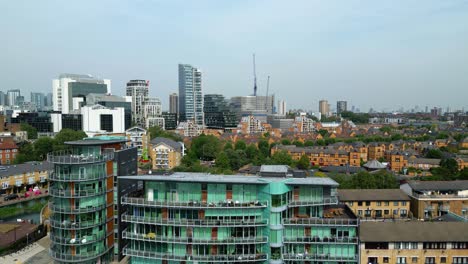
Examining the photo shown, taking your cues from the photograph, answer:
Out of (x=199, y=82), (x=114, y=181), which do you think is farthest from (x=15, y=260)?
(x=199, y=82)

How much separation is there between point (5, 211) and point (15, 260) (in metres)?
19.3

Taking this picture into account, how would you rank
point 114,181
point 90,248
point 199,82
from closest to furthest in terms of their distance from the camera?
1. point 90,248
2. point 114,181
3. point 199,82

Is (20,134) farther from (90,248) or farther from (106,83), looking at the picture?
(90,248)

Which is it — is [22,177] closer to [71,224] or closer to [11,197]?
[11,197]

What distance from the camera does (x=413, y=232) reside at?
23.1 metres

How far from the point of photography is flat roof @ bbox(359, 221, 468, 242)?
73.9 ft

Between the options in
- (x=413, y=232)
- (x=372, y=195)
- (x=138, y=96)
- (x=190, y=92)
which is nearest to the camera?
(x=413, y=232)

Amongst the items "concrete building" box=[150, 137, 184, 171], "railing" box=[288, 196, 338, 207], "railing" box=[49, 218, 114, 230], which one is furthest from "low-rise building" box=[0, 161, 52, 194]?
"railing" box=[288, 196, 338, 207]

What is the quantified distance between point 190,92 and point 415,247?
496 feet

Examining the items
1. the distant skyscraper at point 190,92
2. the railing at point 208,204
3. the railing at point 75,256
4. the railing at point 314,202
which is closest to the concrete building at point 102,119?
the distant skyscraper at point 190,92

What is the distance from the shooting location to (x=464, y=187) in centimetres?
3700

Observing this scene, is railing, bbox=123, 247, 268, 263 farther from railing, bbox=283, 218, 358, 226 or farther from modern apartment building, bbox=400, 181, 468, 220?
modern apartment building, bbox=400, 181, 468, 220

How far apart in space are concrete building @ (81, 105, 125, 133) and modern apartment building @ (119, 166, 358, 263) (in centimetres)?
7907

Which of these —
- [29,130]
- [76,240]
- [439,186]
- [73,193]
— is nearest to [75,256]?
[76,240]
